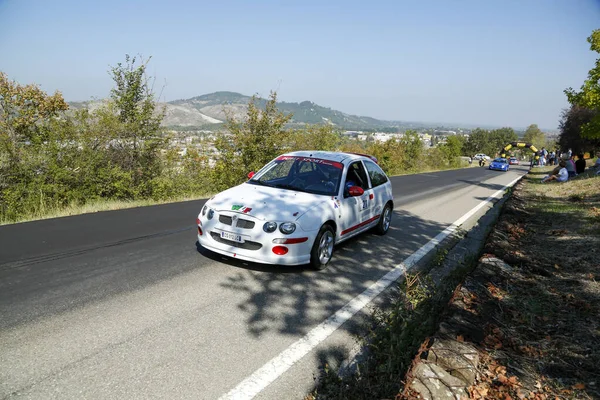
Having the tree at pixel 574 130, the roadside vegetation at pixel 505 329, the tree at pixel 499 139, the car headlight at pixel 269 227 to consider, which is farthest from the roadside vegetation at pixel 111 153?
the tree at pixel 499 139

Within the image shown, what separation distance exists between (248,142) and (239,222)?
1120 centimetres

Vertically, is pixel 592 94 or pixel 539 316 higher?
pixel 592 94

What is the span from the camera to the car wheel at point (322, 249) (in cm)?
554

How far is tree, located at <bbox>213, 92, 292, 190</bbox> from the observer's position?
16.0 metres

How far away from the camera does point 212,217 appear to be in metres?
5.60

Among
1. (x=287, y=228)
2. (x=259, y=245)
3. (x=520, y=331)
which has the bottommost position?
(x=520, y=331)

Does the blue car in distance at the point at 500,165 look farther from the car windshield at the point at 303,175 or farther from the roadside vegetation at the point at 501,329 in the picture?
the car windshield at the point at 303,175

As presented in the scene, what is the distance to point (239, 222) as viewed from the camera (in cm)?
536

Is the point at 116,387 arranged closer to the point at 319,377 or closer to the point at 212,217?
the point at 319,377

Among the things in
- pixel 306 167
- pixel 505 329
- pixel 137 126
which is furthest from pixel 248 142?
pixel 505 329

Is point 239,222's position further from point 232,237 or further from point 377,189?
point 377,189

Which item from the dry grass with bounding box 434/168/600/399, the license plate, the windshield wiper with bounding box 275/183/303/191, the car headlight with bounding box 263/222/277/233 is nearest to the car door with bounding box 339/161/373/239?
the windshield wiper with bounding box 275/183/303/191

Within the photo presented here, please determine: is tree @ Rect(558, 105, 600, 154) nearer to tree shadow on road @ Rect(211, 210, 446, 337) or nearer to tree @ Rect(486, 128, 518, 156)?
tree shadow on road @ Rect(211, 210, 446, 337)

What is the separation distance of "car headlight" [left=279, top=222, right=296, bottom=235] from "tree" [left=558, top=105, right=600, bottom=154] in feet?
129
